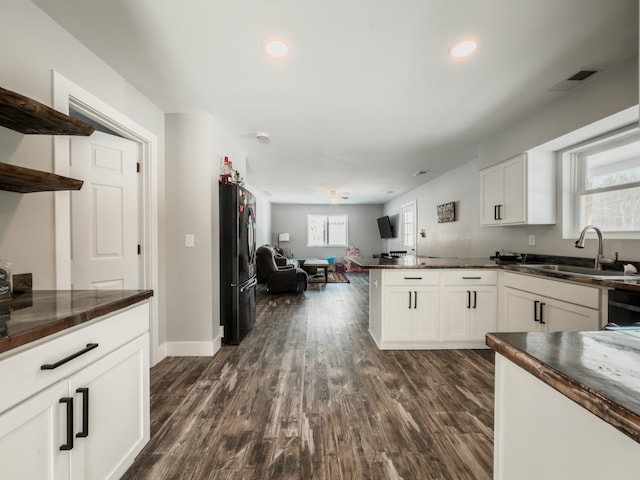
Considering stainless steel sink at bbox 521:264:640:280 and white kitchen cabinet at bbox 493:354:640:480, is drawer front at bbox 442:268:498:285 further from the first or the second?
white kitchen cabinet at bbox 493:354:640:480

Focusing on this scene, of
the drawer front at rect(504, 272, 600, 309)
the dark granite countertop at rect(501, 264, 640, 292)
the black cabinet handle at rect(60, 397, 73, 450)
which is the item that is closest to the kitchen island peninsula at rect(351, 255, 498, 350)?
the drawer front at rect(504, 272, 600, 309)

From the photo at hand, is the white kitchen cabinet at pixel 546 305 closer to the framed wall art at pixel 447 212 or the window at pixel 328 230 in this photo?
the framed wall art at pixel 447 212

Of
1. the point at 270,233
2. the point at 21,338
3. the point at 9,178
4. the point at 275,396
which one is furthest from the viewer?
the point at 270,233

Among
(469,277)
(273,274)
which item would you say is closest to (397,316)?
(469,277)

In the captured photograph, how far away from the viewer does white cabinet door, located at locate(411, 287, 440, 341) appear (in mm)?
2846

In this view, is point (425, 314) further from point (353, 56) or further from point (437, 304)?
point (353, 56)

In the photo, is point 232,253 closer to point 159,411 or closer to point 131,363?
point 159,411

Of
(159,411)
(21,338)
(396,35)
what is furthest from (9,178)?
(396,35)

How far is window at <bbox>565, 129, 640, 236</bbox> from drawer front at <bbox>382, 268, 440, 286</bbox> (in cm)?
150

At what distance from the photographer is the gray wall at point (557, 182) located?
206 cm

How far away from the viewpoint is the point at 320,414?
181 cm

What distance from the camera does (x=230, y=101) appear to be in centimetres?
245

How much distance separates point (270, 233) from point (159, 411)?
793 cm

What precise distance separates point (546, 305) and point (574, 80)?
6.08ft
